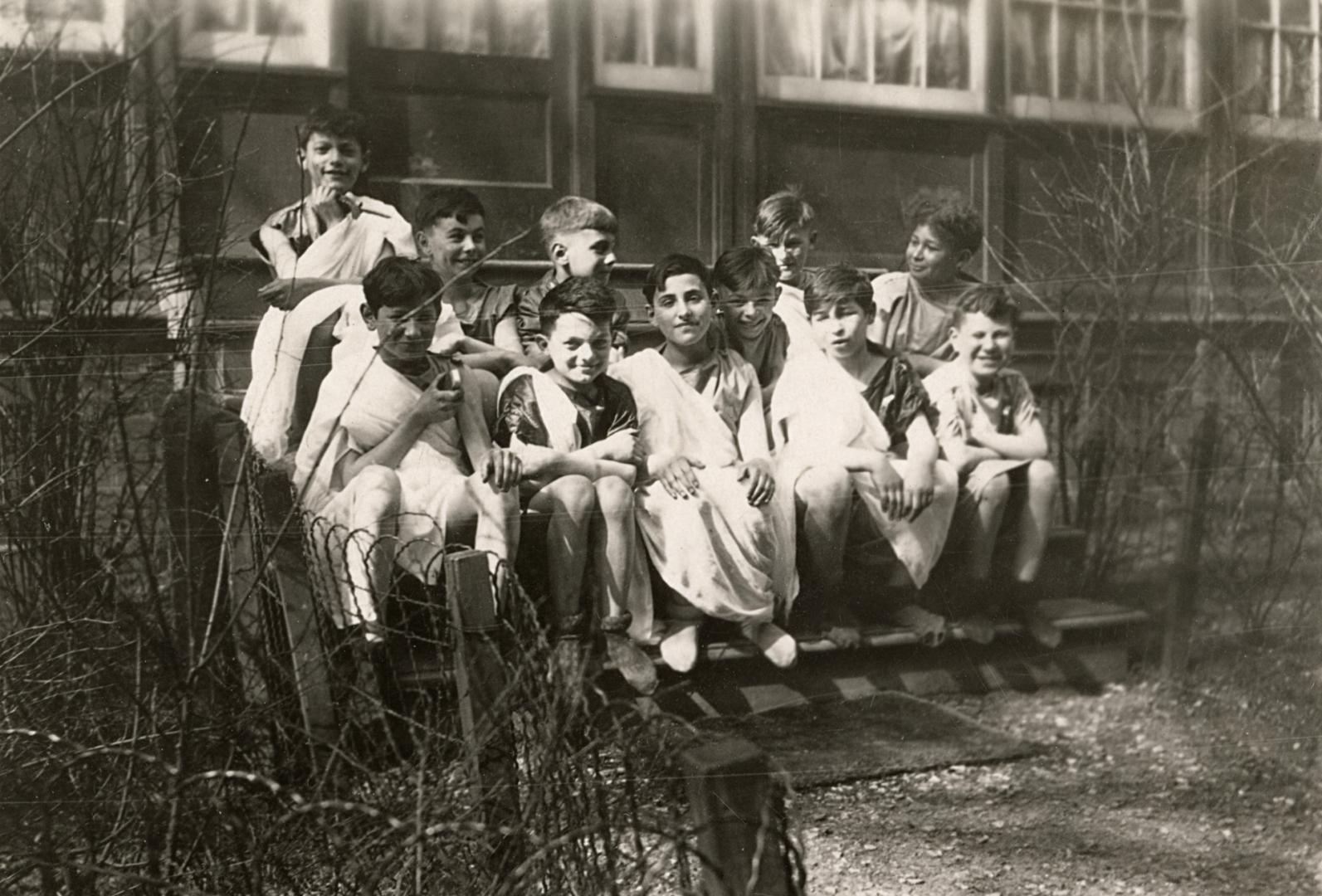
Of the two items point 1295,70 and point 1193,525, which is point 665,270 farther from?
point 1295,70

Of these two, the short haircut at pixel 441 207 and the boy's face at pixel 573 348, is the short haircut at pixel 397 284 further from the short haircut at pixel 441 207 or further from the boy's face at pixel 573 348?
the boy's face at pixel 573 348

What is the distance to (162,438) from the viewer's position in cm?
327

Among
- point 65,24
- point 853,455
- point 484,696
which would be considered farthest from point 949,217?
point 65,24

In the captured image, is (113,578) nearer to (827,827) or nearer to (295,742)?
(295,742)

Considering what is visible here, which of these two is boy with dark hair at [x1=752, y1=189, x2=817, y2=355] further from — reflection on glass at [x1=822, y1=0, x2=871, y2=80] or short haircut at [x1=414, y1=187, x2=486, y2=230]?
short haircut at [x1=414, y1=187, x2=486, y2=230]

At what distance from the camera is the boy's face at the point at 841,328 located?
11.6 ft

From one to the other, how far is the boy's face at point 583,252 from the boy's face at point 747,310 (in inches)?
13.8

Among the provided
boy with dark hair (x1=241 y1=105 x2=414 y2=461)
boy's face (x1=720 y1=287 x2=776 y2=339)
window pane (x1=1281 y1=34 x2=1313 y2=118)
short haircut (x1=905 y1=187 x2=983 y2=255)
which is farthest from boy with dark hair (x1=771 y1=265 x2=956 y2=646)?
window pane (x1=1281 y1=34 x2=1313 y2=118)

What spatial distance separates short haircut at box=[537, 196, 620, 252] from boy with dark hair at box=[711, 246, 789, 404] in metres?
0.35

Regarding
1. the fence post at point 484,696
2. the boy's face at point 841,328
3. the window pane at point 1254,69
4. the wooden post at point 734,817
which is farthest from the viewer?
the window pane at point 1254,69

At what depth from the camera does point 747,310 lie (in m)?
3.49

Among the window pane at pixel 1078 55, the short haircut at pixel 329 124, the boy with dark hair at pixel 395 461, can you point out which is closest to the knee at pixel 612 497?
the boy with dark hair at pixel 395 461

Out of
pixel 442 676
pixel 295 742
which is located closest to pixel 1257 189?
pixel 442 676

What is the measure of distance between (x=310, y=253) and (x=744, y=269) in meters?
1.16
